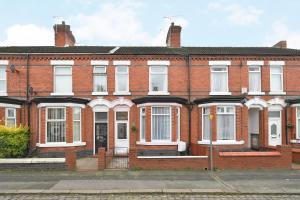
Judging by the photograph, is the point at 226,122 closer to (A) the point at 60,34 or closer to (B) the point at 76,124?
(B) the point at 76,124

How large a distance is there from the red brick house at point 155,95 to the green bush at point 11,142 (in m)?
2.30

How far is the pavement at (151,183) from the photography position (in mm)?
11219

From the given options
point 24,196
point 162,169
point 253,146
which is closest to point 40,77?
point 162,169

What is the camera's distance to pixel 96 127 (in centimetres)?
2227

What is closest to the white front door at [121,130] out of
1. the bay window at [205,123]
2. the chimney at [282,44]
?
the bay window at [205,123]

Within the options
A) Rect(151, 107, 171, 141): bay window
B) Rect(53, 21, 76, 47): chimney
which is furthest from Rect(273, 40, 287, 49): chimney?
Rect(53, 21, 76, 47): chimney

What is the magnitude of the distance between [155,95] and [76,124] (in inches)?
206

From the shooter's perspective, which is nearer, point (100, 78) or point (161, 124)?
point (161, 124)

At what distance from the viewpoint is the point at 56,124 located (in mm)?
20859

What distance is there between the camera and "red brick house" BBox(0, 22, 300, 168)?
835 inches

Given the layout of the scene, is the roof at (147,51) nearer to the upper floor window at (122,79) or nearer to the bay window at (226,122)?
the upper floor window at (122,79)

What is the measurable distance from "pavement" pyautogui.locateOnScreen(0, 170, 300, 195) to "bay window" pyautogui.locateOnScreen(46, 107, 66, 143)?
5.74 metres

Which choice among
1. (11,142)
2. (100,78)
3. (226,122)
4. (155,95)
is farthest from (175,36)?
(11,142)

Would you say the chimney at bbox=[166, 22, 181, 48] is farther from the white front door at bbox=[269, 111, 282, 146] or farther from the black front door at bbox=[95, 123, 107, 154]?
the white front door at bbox=[269, 111, 282, 146]
